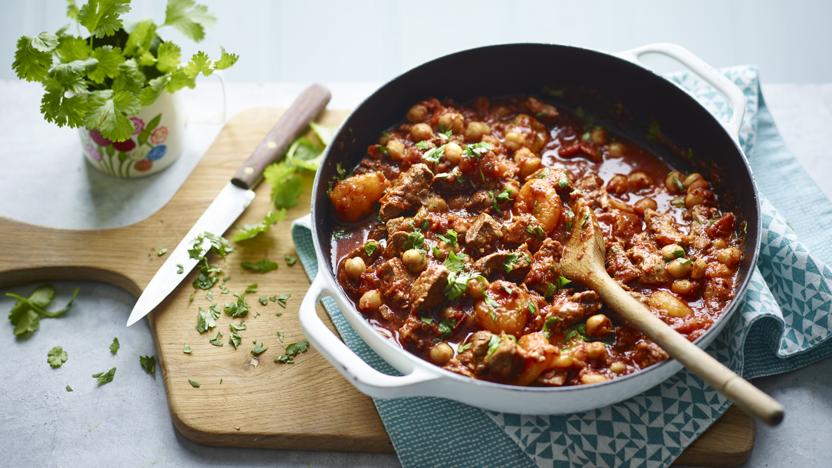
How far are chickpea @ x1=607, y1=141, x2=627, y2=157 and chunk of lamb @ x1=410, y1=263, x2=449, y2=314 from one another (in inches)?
58.9

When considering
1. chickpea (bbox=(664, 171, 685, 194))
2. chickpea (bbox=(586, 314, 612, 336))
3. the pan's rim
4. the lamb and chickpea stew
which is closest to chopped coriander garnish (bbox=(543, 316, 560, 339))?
the lamb and chickpea stew

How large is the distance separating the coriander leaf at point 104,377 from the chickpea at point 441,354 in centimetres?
188

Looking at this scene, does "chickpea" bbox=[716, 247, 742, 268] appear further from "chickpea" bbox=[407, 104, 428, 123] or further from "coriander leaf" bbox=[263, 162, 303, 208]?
"coriander leaf" bbox=[263, 162, 303, 208]

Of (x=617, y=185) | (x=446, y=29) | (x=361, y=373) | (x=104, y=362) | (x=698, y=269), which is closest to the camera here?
(x=361, y=373)

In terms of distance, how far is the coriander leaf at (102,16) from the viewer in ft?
14.8

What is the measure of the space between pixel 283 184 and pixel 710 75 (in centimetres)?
265

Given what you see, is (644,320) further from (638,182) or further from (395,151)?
(395,151)

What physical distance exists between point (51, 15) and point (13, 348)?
3.19 meters

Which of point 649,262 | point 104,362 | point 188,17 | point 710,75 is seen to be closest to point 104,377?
point 104,362

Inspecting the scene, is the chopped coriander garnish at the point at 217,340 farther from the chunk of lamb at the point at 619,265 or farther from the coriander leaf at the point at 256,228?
the chunk of lamb at the point at 619,265

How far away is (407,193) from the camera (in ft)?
14.5

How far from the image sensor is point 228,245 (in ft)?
15.7

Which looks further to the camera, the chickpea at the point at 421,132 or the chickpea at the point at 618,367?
the chickpea at the point at 421,132

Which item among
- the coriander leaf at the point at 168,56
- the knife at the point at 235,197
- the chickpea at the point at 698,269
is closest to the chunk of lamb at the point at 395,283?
the knife at the point at 235,197
